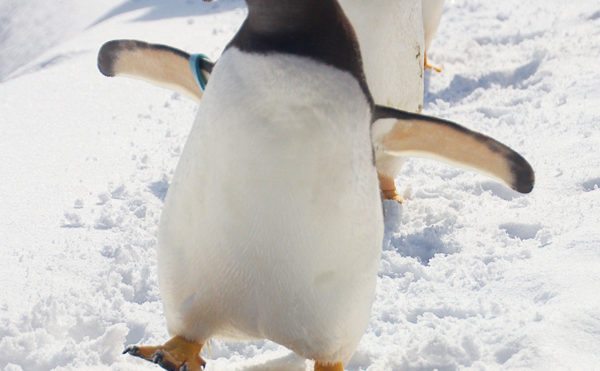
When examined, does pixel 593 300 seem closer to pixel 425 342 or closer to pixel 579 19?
pixel 425 342

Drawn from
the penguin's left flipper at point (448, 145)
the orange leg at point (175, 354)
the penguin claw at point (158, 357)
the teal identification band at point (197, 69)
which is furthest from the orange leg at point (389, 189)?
the penguin claw at point (158, 357)

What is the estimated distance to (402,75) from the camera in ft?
7.77

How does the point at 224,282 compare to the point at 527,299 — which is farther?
the point at 527,299

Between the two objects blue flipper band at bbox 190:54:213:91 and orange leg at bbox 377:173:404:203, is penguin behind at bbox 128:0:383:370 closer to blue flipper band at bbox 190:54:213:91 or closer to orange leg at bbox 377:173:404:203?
blue flipper band at bbox 190:54:213:91

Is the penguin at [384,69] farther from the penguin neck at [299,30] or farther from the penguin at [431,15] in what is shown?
the penguin at [431,15]

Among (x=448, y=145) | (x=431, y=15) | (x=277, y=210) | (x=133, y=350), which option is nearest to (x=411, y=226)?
(x=448, y=145)

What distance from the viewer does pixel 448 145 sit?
1.56 m

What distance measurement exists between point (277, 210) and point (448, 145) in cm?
49

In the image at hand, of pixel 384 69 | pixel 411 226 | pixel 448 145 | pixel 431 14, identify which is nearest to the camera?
pixel 448 145

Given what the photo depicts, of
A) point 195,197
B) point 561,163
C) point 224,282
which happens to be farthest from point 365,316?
point 561,163

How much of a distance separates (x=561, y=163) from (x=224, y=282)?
1.79m

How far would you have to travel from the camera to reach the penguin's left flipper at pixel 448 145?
4.91 ft

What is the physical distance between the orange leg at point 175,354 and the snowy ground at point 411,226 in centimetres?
23

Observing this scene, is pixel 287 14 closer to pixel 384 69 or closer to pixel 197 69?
pixel 197 69
